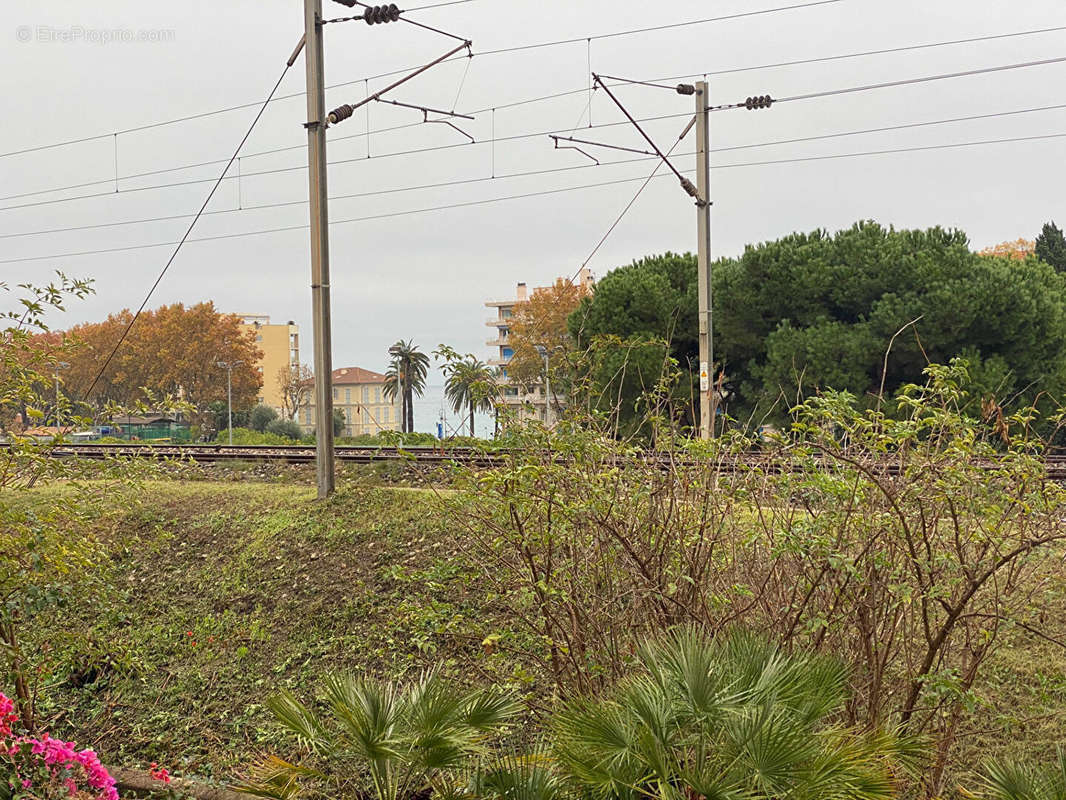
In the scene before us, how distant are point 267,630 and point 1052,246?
50.8m

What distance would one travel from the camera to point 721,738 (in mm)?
4273

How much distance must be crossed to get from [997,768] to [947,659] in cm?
142

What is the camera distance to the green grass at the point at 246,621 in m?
7.74

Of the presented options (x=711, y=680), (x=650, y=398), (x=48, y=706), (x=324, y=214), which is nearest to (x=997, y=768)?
(x=711, y=680)

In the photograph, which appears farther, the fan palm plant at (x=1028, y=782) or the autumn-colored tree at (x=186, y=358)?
the autumn-colored tree at (x=186, y=358)

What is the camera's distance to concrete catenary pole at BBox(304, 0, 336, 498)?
11930 mm

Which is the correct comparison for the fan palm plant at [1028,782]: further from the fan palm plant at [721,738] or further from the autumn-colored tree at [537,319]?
the autumn-colored tree at [537,319]

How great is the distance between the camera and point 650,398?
6.63 metres

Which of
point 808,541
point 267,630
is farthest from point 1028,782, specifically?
point 267,630

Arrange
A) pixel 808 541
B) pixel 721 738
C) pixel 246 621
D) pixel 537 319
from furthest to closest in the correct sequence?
pixel 537 319
pixel 246 621
pixel 808 541
pixel 721 738

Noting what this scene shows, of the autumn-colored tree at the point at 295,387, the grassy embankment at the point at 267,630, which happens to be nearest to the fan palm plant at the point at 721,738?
the grassy embankment at the point at 267,630

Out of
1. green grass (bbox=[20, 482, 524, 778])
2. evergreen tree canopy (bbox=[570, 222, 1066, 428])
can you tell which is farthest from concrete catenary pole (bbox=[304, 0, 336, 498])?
evergreen tree canopy (bbox=[570, 222, 1066, 428])

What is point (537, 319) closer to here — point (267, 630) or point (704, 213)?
point (704, 213)

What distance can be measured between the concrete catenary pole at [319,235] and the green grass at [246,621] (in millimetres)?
833
